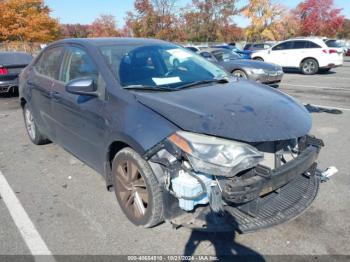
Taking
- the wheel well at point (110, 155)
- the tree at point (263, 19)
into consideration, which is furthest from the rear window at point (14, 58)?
the tree at point (263, 19)

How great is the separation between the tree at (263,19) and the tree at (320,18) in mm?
5228

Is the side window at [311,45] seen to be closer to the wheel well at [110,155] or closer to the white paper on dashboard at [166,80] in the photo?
the white paper on dashboard at [166,80]

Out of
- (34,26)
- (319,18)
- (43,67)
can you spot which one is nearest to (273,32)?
(319,18)

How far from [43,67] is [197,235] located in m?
3.10

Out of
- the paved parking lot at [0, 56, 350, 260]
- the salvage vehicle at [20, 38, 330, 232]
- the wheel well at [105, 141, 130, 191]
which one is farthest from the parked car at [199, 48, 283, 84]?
the wheel well at [105, 141, 130, 191]

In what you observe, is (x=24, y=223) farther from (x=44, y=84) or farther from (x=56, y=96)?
(x=44, y=84)

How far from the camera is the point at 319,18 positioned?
4878 centimetres

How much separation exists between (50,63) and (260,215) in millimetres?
3215

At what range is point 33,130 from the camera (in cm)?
519

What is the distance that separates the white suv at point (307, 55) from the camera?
1479 centimetres

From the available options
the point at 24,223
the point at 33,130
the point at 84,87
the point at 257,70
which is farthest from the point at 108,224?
the point at 257,70

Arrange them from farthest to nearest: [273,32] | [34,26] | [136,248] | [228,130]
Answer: [273,32] → [34,26] → [136,248] → [228,130]

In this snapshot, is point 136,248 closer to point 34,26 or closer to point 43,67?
point 43,67

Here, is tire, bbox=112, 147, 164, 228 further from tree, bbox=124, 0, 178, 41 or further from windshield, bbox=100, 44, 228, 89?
tree, bbox=124, 0, 178, 41
